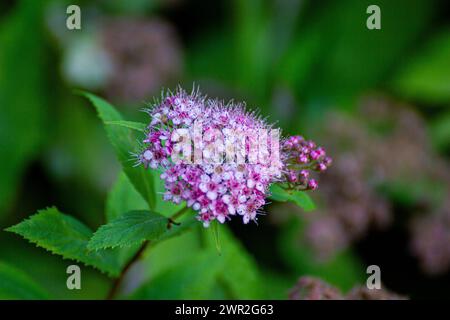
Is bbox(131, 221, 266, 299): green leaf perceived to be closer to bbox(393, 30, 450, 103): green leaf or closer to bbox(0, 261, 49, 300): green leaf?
bbox(0, 261, 49, 300): green leaf

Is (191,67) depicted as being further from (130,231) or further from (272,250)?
(130,231)

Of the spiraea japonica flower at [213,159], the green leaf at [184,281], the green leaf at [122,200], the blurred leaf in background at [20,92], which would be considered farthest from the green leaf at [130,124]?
the blurred leaf in background at [20,92]

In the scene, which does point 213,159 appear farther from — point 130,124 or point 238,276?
point 238,276


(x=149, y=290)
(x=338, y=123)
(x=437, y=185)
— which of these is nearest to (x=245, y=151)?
(x=149, y=290)

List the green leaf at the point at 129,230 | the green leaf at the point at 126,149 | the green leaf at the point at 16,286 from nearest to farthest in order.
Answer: the green leaf at the point at 129,230
the green leaf at the point at 126,149
the green leaf at the point at 16,286

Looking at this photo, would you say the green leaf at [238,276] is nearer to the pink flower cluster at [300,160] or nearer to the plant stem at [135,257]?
the plant stem at [135,257]

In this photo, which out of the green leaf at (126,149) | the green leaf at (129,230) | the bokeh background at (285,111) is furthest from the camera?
the bokeh background at (285,111)
